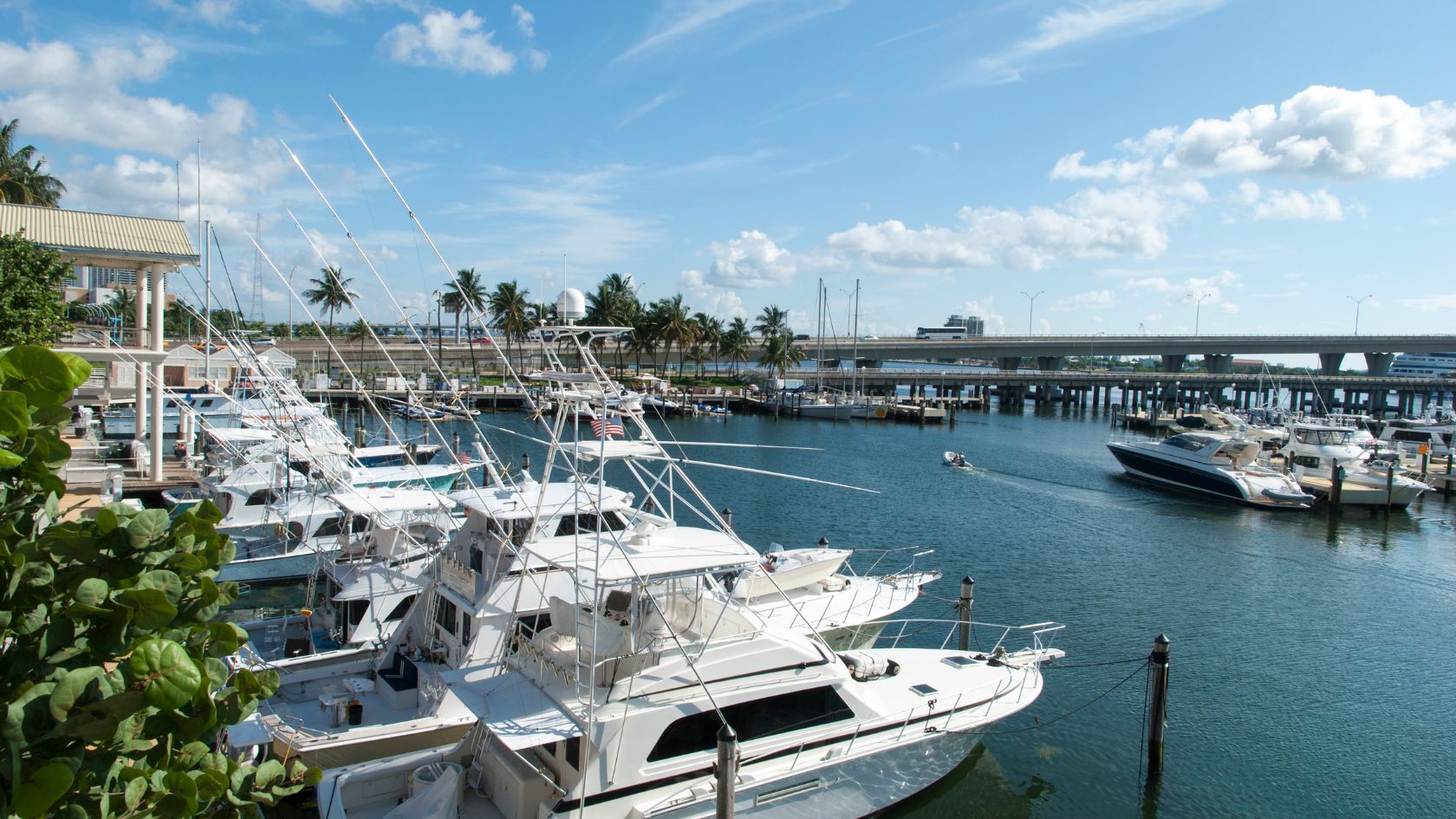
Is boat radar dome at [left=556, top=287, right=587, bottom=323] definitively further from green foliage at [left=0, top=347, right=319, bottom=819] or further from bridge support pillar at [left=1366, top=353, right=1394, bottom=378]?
bridge support pillar at [left=1366, top=353, right=1394, bottom=378]

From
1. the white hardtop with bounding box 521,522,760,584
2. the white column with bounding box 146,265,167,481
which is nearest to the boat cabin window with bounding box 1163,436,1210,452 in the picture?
the white hardtop with bounding box 521,522,760,584

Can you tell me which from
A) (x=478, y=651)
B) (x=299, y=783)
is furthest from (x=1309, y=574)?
(x=299, y=783)

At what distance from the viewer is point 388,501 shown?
73.3ft

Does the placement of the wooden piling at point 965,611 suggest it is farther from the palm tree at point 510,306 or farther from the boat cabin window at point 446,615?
the palm tree at point 510,306

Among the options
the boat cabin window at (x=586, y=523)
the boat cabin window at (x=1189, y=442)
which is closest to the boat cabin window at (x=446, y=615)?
the boat cabin window at (x=586, y=523)

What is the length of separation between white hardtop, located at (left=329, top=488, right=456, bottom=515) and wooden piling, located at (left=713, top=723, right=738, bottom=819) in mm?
11611

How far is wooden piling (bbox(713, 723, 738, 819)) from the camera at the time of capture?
11539 mm

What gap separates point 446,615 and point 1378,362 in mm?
165304

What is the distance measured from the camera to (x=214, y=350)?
5803 centimetres

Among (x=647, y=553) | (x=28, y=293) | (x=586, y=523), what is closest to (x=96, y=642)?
(x=647, y=553)

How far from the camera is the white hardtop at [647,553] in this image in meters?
12.8

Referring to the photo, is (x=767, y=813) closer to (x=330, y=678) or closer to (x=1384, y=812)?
(x=330, y=678)

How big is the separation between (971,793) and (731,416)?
2982 inches

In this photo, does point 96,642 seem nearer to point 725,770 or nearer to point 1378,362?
point 725,770
